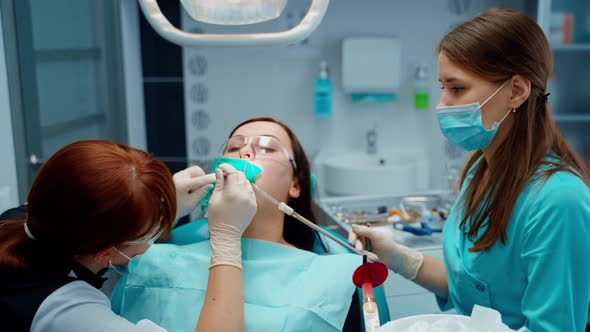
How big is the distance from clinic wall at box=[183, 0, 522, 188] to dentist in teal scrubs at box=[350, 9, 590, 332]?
2001mm

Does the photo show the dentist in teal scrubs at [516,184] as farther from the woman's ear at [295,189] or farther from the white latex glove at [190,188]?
the white latex glove at [190,188]

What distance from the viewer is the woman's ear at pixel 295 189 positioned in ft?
5.71

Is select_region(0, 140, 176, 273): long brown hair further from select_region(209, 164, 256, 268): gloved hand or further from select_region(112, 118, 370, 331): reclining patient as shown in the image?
select_region(112, 118, 370, 331): reclining patient

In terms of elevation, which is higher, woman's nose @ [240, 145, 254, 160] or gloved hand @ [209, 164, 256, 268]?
woman's nose @ [240, 145, 254, 160]

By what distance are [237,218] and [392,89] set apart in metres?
2.18

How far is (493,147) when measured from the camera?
1396 millimetres

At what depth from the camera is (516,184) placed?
130 centimetres

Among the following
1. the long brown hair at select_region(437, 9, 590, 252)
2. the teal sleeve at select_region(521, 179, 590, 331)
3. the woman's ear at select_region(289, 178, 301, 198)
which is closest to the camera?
the teal sleeve at select_region(521, 179, 590, 331)

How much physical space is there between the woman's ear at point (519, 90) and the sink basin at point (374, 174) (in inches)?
62.2

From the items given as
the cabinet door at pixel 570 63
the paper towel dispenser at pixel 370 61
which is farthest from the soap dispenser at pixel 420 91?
the cabinet door at pixel 570 63

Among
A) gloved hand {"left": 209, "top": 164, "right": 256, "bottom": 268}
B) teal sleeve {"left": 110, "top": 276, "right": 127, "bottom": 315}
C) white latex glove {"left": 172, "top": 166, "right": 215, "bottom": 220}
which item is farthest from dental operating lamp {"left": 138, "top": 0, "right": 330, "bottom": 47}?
teal sleeve {"left": 110, "top": 276, "right": 127, "bottom": 315}

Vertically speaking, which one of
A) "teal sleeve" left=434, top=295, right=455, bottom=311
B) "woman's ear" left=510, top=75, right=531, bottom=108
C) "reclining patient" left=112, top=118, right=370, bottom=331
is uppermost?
"woman's ear" left=510, top=75, right=531, bottom=108

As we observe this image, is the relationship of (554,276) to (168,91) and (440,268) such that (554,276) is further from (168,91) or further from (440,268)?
(168,91)

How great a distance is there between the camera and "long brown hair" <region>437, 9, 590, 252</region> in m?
1.28
